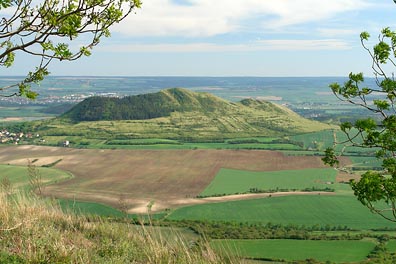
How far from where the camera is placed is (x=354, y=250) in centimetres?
4397

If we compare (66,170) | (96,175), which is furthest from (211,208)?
(66,170)

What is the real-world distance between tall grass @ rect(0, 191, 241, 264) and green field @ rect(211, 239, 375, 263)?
27.9m

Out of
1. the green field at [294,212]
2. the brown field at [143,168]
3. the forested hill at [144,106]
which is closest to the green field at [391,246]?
the green field at [294,212]

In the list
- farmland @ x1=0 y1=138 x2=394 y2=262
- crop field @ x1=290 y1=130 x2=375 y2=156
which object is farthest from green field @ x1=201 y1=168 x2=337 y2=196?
crop field @ x1=290 y1=130 x2=375 y2=156

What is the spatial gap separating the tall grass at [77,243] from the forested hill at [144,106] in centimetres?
16213

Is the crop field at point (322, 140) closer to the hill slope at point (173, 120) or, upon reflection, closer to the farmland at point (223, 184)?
the farmland at point (223, 184)

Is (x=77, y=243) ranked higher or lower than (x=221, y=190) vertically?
higher

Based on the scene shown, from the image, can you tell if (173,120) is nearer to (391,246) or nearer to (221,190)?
(221,190)

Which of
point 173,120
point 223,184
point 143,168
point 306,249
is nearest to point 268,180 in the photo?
point 223,184

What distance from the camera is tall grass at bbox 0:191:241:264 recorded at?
8.12 metres

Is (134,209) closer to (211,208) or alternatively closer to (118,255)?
(211,208)

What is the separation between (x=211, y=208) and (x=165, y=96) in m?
134

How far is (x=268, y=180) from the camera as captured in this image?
80.9 metres

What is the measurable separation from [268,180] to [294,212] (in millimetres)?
20008
